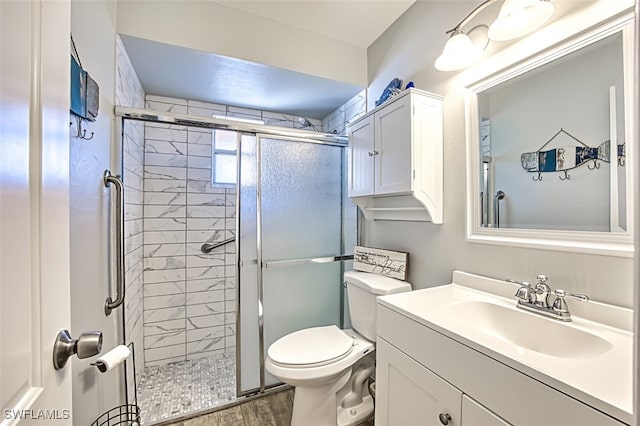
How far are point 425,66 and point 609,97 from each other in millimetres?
902

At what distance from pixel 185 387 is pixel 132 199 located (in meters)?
1.40

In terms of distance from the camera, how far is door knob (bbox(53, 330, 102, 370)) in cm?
55

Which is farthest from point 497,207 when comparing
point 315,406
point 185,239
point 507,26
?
point 185,239

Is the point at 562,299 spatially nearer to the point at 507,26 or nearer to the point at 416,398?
the point at 416,398

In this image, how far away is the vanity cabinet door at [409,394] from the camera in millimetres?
852

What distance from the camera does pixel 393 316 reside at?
109 cm

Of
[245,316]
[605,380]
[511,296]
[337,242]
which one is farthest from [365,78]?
[605,380]

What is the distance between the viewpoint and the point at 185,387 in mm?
1960

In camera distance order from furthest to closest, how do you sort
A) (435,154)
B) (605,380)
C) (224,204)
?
(224,204) → (435,154) → (605,380)

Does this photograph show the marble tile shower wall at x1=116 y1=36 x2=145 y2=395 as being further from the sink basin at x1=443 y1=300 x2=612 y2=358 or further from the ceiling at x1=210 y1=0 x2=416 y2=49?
the sink basin at x1=443 y1=300 x2=612 y2=358

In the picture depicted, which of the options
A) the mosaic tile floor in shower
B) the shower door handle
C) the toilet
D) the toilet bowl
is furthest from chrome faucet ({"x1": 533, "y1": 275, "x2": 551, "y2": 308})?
the mosaic tile floor in shower

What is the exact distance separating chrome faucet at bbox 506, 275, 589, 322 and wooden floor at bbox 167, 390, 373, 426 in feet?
3.86

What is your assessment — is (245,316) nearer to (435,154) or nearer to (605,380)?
(435,154)

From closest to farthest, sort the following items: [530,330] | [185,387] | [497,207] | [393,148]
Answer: [530,330], [497,207], [393,148], [185,387]
